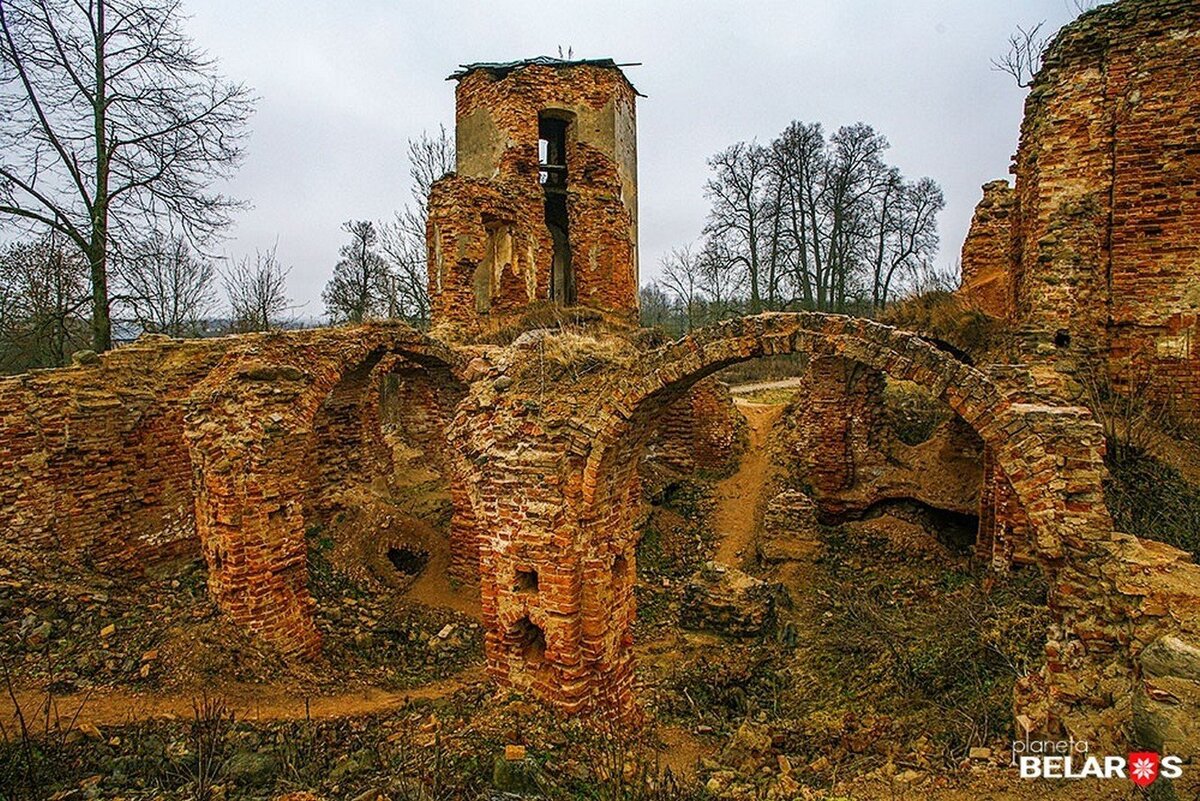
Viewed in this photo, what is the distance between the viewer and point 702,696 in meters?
7.09

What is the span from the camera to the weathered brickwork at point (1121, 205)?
27.4ft

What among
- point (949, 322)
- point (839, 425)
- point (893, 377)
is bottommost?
point (839, 425)

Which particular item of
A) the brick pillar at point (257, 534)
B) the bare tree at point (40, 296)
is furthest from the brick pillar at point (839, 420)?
the bare tree at point (40, 296)

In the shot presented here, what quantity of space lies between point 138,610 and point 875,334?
9076 mm

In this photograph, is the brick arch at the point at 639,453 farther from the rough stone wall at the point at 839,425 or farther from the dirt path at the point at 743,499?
the rough stone wall at the point at 839,425

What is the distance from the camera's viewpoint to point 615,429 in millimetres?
5828

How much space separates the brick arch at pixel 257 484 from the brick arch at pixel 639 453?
3.34m

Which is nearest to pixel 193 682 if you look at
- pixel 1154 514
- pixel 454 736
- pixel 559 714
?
pixel 454 736

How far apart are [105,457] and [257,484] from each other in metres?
3.23

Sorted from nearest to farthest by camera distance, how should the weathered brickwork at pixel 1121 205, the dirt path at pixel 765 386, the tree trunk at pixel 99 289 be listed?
the weathered brickwork at pixel 1121 205 → the tree trunk at pixel 99 289 → the dirt path at pixel 765 386

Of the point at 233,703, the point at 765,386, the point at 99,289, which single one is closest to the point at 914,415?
the point at 765,386

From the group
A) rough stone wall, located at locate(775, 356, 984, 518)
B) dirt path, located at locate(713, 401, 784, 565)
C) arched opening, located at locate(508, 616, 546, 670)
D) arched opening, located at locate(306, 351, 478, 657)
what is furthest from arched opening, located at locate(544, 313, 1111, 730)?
rough stone wall, located at locate(775, 356, 984, 518)

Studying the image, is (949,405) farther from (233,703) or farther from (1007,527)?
(233,703)

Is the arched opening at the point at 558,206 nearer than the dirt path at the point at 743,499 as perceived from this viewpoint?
No
